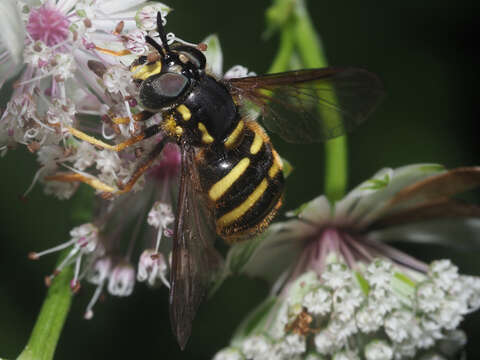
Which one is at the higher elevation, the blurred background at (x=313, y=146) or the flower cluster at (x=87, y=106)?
the flower cluster at (x=87, y=106)

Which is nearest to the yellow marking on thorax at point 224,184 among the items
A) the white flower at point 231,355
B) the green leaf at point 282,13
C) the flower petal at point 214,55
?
the flower petal at point 214,55

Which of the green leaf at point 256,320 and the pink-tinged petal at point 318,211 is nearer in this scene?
the pink-tinged petal at point 318,211

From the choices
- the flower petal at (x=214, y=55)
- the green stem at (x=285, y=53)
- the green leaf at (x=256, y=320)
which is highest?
the flower petal at (x=214, y=55)

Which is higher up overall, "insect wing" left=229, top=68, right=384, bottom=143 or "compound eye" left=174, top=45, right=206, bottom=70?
"compound eye" left=174, top=45, right=206, bottom=70

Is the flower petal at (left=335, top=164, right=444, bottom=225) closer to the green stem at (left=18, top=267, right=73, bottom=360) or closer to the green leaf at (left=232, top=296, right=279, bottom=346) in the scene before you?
the green leaf at (left=232, top=296, right=279, bottom=346)

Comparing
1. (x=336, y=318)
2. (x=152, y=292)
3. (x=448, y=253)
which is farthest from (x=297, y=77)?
(x=448, y=253)

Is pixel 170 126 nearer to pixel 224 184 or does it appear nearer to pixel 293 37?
pixel 224 184

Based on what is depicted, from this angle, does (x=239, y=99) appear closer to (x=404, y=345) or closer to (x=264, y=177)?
(x=264, y=177)

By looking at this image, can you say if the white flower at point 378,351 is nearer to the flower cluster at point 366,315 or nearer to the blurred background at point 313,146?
the flower cluster at point 366,315

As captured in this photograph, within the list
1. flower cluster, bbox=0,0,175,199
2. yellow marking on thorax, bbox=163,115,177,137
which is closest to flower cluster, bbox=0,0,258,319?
flower cluster, bbox=0,0,175,199
